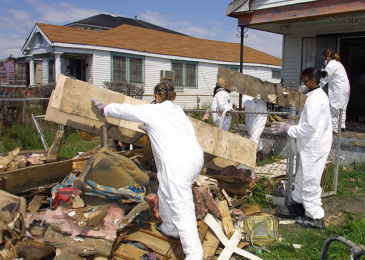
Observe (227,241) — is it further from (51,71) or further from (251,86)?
(51,71)

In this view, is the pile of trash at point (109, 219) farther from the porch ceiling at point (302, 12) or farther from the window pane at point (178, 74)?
the window pane at point (178, 74)

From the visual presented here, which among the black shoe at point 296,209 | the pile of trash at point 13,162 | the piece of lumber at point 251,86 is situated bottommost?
the black shoe at point 296,209

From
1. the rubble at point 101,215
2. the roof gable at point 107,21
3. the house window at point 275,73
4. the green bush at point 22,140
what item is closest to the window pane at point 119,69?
the green bush at point 22,140

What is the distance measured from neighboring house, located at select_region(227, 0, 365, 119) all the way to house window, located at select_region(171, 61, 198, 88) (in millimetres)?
8838

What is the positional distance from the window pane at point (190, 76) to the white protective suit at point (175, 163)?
1629 cm

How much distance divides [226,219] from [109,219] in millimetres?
1427

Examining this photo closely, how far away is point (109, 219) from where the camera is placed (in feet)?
10.9

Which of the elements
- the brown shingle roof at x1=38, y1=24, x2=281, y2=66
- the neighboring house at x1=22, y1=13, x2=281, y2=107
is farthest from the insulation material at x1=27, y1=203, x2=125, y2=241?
the brown shingle roof at x1=38, y1=24, x2=281, y2=66

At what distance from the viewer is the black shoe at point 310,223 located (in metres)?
3.92

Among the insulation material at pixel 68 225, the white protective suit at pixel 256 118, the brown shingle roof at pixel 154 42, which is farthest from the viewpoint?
the brown shingle roof at pixel 154 42

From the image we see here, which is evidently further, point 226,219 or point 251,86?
point 251,86

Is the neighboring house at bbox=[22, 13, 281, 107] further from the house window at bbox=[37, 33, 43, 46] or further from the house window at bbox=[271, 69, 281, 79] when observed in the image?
the house window at bbox=[271, 69, 281, 79]

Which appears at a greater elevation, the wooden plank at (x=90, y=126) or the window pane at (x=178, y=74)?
the window pane at (x=178, y=74)

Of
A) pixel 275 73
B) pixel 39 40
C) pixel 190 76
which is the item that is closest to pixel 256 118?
pixel 190 76
